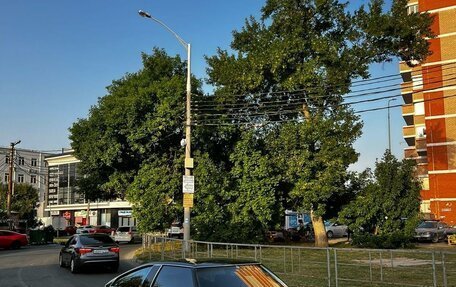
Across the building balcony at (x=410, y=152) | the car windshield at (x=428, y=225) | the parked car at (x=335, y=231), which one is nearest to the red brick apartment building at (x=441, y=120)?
the parked car at (x=335, y=231)

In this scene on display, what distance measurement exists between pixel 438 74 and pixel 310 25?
31659 millimetres

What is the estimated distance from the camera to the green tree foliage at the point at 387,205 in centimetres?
2894

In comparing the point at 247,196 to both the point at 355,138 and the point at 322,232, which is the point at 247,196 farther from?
the point at 355,138

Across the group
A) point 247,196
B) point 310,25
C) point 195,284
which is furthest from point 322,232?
point 195,284

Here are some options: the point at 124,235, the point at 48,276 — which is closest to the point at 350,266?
the point at 48,276

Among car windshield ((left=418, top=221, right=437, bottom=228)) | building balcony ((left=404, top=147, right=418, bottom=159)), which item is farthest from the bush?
building balcony ((left=404, top=147, right=418, bottom=159))

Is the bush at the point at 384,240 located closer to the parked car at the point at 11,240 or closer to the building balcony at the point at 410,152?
the parked car at the point at 11,240

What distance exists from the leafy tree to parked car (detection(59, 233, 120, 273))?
12497 mm

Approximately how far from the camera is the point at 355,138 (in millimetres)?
28219

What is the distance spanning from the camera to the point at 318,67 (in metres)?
28.6

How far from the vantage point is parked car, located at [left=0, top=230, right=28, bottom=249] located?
35.8m

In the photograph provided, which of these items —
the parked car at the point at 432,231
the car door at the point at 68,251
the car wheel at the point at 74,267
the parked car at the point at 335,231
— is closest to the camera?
the car wheel at the point at 74,267

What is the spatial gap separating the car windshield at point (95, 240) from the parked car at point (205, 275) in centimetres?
1232

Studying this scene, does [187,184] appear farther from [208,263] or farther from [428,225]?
[428,225]
